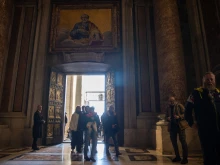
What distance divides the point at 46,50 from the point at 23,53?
972mm

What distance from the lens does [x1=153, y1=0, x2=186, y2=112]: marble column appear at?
19.1ft

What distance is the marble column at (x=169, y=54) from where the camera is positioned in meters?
5.83

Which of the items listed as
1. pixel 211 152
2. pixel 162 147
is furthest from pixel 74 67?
pixel 211 152

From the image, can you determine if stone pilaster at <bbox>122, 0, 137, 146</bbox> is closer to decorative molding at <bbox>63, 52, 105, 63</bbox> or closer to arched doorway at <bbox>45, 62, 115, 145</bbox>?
arched doorway at <bbox>45, 62, 115, 145</bbox>

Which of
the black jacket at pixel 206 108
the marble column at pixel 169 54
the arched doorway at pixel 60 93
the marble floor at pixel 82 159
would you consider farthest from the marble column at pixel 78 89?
the black jacket at pixel 206 108

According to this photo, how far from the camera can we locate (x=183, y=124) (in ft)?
12.7

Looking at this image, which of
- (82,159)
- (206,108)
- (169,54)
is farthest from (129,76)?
(206,108)

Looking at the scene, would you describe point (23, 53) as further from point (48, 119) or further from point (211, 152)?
point (211, 152)

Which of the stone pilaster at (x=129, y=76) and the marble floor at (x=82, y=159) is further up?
the stone pilaster at (x=129, y=76)

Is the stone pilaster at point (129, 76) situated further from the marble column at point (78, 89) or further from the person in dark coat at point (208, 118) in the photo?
the marble column at point (78, 89)

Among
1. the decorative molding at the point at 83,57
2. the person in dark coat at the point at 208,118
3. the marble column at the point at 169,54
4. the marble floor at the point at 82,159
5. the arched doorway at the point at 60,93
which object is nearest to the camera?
the person in dark coat at the point at 208,118

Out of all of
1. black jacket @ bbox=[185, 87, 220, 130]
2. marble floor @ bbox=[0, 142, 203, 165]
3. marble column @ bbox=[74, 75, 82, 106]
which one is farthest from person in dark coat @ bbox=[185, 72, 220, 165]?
marble column @ bbox=[74, 75, 82, 106]

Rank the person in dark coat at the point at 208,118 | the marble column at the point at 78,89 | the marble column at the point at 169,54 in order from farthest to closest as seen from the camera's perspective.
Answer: the marble column at the point at 78,89 → the marble column at the point at 169,54 → the person in dark coat at the point at 208,118

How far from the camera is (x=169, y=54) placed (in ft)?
20.1
